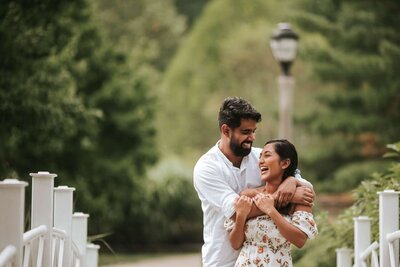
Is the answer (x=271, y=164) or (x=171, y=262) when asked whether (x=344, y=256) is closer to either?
(x=271, y=164)

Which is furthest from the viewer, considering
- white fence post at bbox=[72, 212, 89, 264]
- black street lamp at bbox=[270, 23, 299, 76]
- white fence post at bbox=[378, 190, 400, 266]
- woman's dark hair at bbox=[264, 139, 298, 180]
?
black street lamp at bbox=[270, 23, 299, 76]

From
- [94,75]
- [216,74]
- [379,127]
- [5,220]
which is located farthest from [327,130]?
[5,220]

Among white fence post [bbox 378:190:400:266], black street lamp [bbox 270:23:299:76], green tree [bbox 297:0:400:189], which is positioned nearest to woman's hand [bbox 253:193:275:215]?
white fence post [bbox 378:190:400:266]

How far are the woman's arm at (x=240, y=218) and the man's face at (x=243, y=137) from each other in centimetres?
36

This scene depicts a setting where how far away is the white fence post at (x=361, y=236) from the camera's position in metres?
7.00

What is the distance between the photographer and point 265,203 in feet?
16.5

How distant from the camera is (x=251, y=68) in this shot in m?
35.7

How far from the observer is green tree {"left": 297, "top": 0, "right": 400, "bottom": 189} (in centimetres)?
2353

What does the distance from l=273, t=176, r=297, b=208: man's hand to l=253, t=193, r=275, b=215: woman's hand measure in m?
0.04

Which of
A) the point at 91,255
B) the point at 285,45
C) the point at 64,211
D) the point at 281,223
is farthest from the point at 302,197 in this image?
the point at 285,45

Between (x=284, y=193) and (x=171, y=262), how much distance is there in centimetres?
1514

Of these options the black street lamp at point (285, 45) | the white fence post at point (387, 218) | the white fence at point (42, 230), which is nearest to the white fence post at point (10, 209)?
the white fence at point (42, 230)

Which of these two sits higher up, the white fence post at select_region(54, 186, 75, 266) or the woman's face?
the woman's face

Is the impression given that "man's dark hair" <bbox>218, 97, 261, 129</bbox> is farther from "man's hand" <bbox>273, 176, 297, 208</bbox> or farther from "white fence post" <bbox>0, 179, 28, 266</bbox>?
"white fence post" <bbox>0, 179, 28, 266</bbox>
